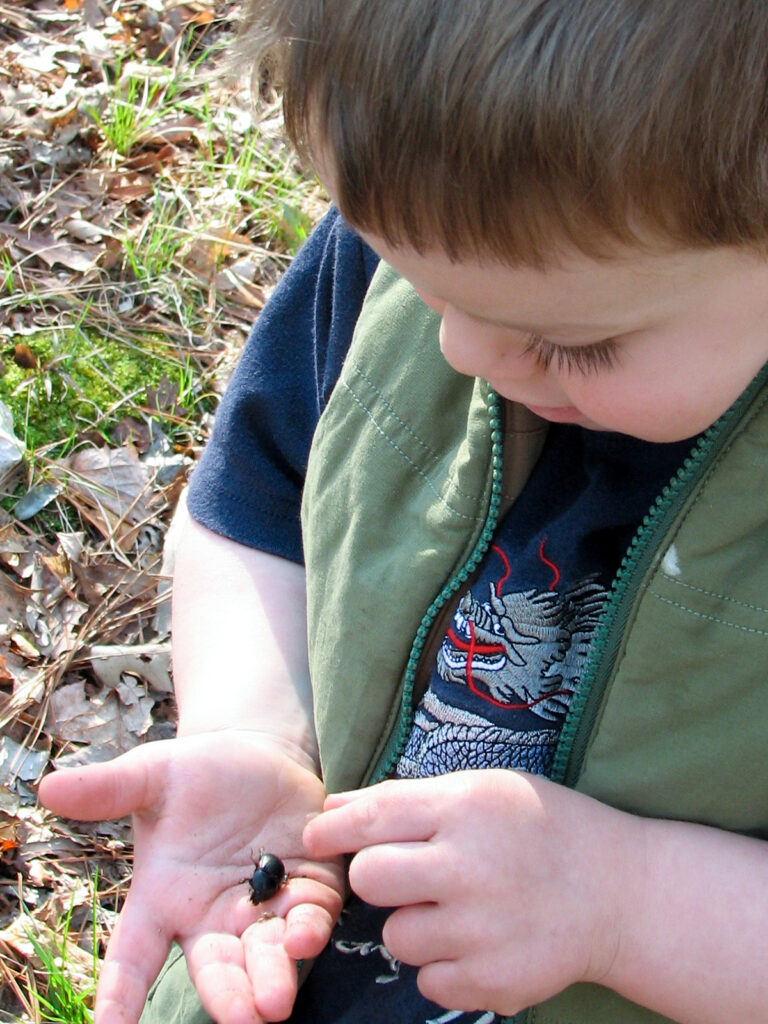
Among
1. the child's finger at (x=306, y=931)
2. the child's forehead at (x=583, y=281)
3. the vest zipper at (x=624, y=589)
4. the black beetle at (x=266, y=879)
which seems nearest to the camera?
the child's forehead at (x=583, y=281)

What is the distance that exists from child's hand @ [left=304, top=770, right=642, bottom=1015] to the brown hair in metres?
0.84

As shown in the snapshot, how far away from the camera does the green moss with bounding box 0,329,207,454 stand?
3.11 m

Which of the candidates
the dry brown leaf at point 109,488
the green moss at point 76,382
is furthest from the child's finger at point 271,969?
the green moss at point 76,382

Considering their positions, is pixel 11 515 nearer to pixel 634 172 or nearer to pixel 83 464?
pixel 83 464

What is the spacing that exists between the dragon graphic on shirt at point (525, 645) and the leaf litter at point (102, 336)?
3.70ft

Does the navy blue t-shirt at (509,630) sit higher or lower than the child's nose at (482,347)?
lower

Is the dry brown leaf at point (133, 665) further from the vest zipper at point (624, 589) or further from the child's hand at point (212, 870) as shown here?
the vest zipper at point (624, 589)

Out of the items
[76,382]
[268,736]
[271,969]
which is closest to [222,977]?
[271,969]

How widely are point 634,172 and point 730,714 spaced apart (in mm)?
808

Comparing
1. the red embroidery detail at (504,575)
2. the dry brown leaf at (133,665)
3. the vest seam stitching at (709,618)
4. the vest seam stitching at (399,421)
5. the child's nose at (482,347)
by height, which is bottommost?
the dry brown leaf at (133,665)

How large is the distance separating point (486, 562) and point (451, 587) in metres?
0.07

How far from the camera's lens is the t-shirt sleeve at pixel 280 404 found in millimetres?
2023

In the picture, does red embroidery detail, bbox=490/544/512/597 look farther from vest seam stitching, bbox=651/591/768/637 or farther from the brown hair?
the brown hair

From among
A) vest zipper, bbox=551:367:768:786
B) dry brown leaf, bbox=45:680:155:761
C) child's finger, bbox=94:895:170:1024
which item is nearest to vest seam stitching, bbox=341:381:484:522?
vest zipper, bbox=551:367:768:786
